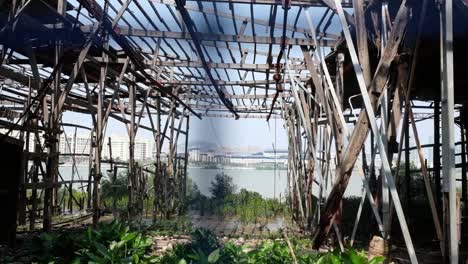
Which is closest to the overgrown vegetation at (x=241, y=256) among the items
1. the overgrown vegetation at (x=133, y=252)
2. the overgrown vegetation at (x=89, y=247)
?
the overgrown vegetation at (x=133, y=252)

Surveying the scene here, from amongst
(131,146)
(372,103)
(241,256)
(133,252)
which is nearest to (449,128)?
(372,103)

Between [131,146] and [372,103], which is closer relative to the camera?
[372,103]

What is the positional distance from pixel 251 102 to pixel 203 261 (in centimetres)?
837

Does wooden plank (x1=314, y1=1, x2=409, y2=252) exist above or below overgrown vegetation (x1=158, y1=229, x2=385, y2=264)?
above

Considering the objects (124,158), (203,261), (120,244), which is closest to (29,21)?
(120,244)

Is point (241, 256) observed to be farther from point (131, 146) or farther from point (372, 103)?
point (131, 146)

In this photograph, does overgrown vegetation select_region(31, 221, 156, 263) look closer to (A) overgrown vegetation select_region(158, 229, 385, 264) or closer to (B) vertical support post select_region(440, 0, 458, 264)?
(A) overgrown vegetation select_region(158, 229, 385, 264)

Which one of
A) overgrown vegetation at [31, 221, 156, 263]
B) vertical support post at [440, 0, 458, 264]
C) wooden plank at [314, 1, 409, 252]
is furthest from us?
overgrown vegetation at [31, 221, 156, 263]

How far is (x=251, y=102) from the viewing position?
1064cm

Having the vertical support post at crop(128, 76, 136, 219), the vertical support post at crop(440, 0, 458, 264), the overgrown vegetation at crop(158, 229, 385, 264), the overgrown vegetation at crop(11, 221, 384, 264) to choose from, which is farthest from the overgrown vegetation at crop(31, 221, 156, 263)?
the vertical support post at crop(128, 76, 136, 219)

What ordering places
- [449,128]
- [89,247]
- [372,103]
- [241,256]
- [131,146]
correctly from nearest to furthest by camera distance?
1. [449,128]
2. [372,103]
3. [241,256]
4. [89,247]
5. [131,146]

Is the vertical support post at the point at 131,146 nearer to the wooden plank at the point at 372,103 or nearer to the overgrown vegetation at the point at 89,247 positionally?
the overgrown vegetation at the point at 89,247

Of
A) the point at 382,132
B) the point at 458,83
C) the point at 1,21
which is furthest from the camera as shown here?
the point at 458,83

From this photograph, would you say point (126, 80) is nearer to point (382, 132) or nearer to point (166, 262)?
point (166, 262)
